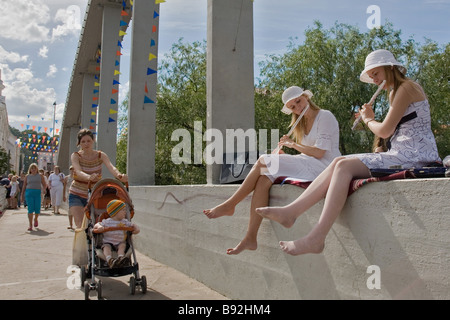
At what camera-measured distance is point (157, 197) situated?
7457 millimetres

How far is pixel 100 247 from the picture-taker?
16.7ft

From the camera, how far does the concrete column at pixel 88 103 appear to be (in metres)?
24.3

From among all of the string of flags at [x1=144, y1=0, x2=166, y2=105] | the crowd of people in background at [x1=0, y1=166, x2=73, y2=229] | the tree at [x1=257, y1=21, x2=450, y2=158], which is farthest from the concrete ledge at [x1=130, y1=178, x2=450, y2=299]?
the tree at [x1=257, y1=21, x2=450, y2=158]

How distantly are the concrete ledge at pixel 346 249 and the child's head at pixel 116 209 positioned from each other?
910 mm

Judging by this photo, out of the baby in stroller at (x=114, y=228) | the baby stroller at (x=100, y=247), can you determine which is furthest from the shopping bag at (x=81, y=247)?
the baby in stroller at (x=114, y=228)

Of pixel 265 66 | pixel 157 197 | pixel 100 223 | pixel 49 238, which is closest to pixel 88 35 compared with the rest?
pixel 265 66

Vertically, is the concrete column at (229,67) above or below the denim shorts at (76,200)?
above

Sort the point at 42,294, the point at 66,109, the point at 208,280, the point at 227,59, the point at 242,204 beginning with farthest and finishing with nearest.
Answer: the point at 66,109, the point at 227,59, the point at 208,280, the point at 42,294, the point at 242,204

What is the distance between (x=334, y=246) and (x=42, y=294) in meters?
3.28

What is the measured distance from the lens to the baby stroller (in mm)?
4852

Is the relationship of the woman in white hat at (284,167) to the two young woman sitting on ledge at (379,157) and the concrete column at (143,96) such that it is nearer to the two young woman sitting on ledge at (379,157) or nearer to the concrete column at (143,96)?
the two young woman sitting on ledge at (379,157)

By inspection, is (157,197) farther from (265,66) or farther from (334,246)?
(265,66)

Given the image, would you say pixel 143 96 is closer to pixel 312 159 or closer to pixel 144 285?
pixel 144 285

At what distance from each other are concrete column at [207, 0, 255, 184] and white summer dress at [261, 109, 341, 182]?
2.67 m
